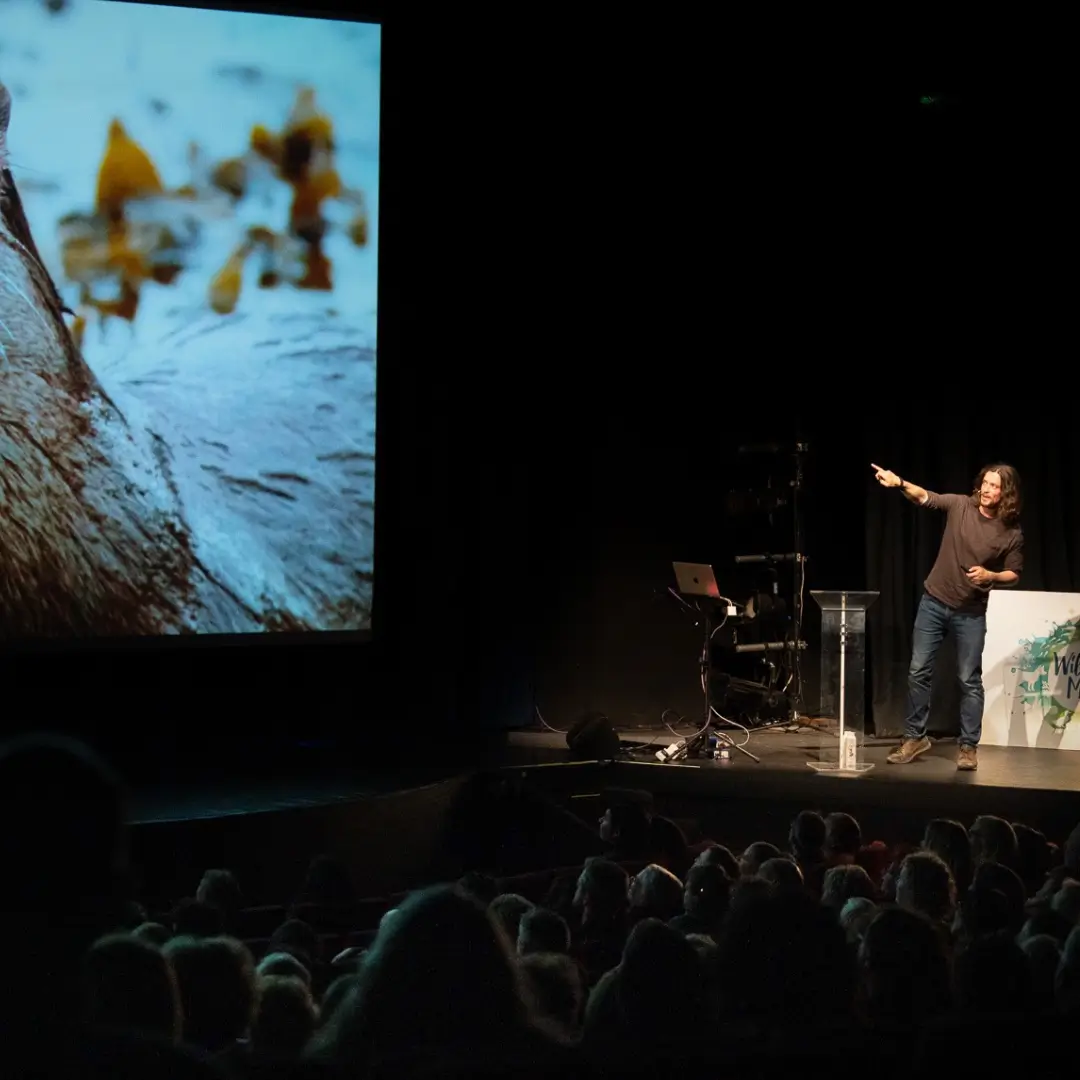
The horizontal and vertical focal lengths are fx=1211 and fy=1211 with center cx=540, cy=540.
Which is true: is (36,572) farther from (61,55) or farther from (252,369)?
(61,55)

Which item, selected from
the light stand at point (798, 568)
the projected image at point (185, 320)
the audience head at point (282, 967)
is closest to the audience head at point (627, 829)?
the projected image at point (185, 320)

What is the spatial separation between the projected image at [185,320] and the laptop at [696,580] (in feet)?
5.16

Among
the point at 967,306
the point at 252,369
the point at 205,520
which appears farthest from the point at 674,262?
the point at 205,520

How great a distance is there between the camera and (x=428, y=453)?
6.47 m

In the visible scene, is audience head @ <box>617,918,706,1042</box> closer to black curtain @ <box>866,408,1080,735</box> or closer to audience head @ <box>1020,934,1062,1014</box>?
audience head @ <box>1020,934,1062,1014</box>

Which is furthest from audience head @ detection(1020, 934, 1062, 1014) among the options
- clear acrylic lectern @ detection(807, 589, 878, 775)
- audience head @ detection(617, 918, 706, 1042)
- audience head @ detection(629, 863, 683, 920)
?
clear acrylic lectern @ detection(807, 589, 878, 775)

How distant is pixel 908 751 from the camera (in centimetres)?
603

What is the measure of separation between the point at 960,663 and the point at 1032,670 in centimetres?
93

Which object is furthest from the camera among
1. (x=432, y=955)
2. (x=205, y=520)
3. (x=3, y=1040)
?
(x=205, y=520)

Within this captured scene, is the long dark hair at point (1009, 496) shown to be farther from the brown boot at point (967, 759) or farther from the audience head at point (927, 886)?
the audience head at point (927, 886)

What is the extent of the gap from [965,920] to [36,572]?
431 centimetres

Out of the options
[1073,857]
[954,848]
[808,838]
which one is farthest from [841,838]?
[1073,857]

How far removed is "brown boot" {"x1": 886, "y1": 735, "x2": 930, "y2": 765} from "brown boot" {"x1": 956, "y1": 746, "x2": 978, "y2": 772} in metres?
0.21

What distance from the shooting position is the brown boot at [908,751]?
237 inches
